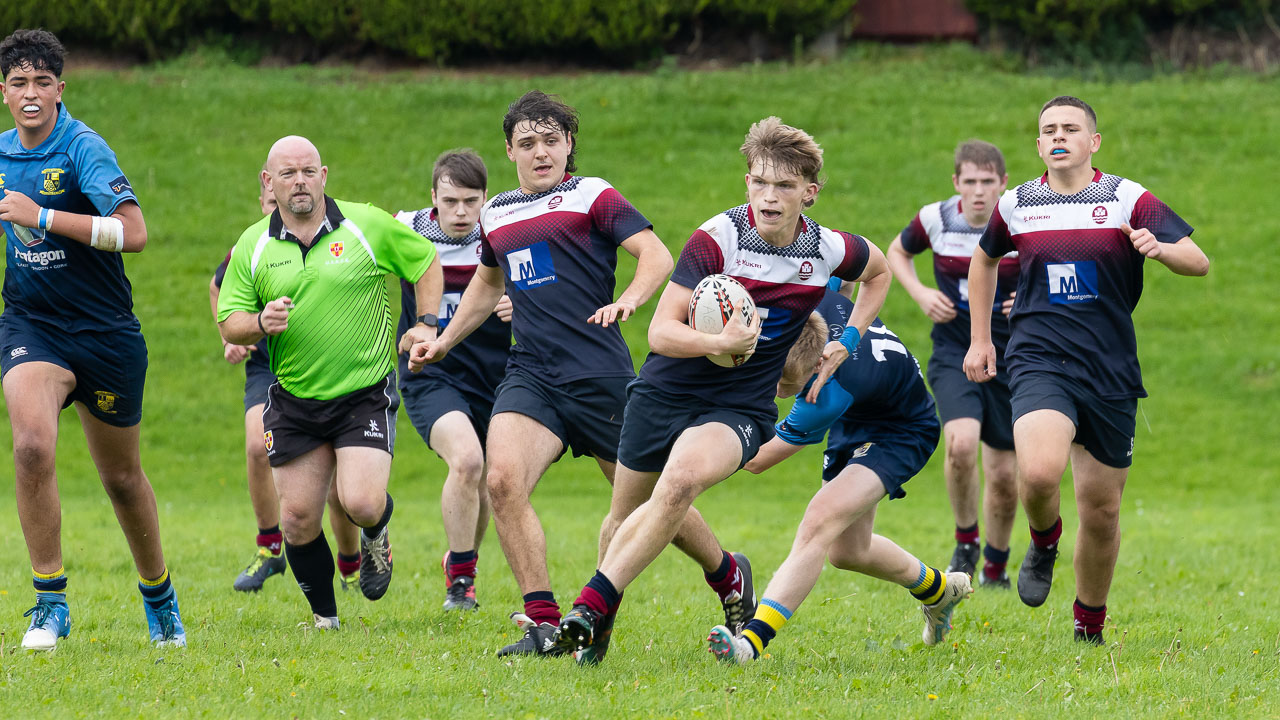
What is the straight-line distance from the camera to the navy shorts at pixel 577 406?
650 centimetres

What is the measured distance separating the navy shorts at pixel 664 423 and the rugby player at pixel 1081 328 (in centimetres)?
139

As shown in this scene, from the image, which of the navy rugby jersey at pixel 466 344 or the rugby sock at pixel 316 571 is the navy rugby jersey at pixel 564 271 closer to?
the rugby sock at pixel 316 571

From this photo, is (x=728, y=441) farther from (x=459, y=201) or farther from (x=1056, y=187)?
(x=459, y=201)

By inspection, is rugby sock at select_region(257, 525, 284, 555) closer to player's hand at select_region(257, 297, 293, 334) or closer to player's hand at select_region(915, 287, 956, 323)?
player's hand at select_region(257, 297, 293, 334)

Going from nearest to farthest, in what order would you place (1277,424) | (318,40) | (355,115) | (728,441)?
(728,441), (1277,424), (355,115), (318,40)

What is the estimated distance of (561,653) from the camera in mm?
5848

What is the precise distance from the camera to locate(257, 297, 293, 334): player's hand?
630 centimetres

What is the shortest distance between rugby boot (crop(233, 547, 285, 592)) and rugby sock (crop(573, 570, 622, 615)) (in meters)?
3.90

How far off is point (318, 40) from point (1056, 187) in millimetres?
21523

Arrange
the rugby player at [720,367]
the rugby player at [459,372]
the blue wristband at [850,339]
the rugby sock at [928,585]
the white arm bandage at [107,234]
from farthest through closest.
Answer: the rugby player at [459,372] → the rugby sock at [928,585] → the blue wristband at [850,339] → the white arm bandage at [107,234] → the rugby player at [720,367]

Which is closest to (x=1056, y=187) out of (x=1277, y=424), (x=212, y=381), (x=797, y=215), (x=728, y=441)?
(x=797, y=215)

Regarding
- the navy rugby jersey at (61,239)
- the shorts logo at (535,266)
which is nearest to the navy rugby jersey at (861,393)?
the shorts logo at (535,266)

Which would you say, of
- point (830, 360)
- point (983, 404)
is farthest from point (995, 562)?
point (830, 360)

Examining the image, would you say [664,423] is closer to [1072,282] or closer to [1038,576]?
[1072,282]
